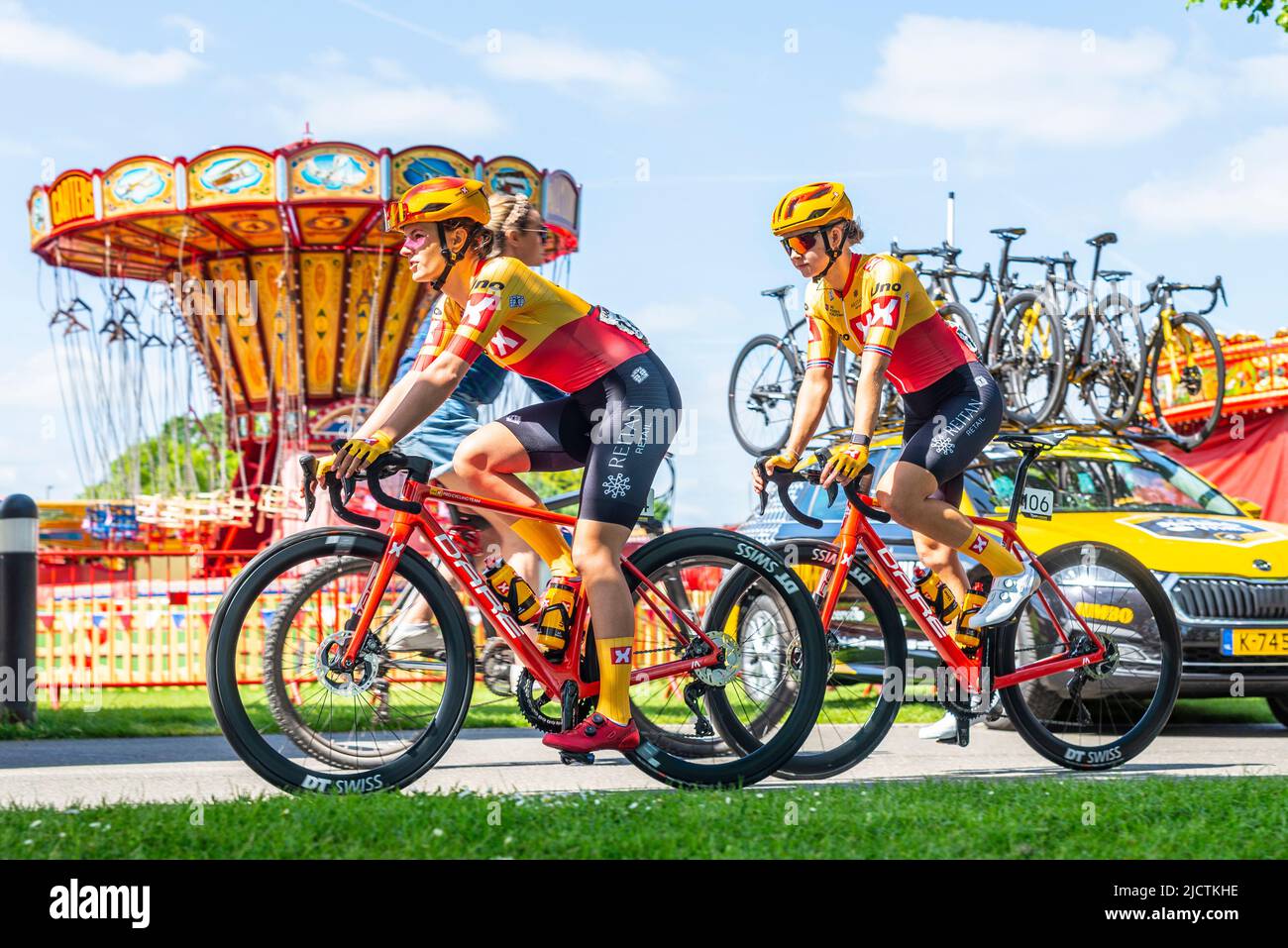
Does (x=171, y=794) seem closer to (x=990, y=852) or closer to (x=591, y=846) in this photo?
(x=591, y=846)

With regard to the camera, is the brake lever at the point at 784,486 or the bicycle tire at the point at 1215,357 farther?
the bicycle tire at the point at 1215,357

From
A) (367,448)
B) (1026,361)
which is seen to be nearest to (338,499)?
(367,448)

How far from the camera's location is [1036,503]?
6.10m

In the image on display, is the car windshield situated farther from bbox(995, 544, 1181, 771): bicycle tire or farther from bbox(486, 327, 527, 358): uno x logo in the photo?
bbox(486, 327, 527, 358): uno x logo

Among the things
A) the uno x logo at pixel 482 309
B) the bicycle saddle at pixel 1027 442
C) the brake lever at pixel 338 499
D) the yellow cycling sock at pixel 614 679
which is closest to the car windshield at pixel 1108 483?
the bicycle saddle at pixel 1027 442

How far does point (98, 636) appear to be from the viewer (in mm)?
12945

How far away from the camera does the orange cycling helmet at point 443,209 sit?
4906mm

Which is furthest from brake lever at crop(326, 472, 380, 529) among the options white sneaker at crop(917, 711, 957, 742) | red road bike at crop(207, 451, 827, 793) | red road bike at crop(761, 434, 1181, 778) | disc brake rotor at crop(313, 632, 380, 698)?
white sneaker at crop(917, 711, 957, 742)

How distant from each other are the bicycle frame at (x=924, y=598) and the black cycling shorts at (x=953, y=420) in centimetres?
29

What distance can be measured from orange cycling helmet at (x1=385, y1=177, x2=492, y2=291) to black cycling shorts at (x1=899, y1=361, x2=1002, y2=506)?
188 cm

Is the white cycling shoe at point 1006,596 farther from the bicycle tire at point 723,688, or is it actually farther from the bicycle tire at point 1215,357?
the bicycle tire at point 1215,357

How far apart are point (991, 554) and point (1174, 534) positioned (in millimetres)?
2406
